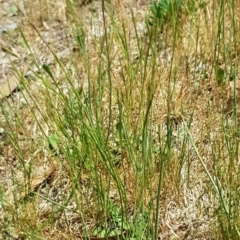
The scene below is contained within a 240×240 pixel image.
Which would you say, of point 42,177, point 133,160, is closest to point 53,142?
point 42,177

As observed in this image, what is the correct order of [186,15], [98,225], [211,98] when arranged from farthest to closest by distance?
[186,15] → [211,98] → [98,225]

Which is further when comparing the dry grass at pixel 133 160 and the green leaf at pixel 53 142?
the green leaf at pixel 53 142

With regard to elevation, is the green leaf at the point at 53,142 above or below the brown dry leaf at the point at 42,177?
above

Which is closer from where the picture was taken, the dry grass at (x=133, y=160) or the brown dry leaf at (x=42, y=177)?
the dry grass at (x=133, y=160)

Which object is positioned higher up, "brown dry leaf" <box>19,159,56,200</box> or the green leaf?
the green leaf

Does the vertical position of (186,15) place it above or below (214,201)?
above

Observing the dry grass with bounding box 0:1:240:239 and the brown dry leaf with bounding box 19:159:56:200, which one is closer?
the dry grass with bounding box 0:1:240:239

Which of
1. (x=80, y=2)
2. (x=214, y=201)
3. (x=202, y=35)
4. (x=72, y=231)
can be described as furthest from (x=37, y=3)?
(x=214, y=201)

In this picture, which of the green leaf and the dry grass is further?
the green leaf

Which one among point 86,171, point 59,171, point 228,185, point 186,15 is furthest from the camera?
point 186,15

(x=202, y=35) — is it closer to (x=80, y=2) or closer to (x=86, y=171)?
(x=86, y=171)

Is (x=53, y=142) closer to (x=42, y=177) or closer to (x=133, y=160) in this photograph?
(x=42, y=177)
